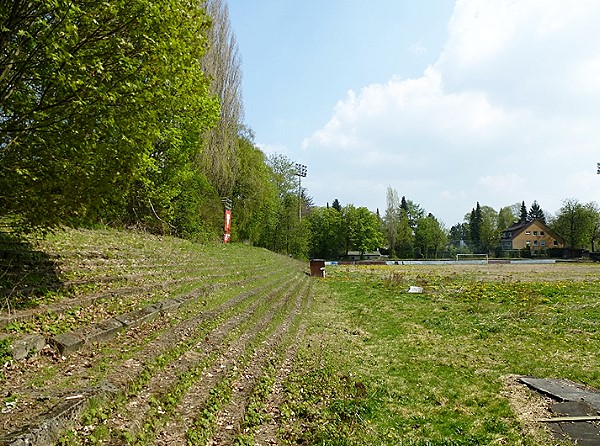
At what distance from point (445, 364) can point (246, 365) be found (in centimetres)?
404

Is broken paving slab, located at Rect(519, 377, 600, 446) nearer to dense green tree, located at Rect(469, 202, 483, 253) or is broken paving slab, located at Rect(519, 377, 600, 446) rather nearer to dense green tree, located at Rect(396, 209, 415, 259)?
dense green tree, located at Rect(396, 209, 415, 259)

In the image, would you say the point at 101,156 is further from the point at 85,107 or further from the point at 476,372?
the point at 476,372

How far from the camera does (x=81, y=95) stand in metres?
5.81

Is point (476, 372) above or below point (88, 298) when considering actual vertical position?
below

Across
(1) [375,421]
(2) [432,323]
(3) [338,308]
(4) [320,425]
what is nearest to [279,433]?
(4) [320,425]

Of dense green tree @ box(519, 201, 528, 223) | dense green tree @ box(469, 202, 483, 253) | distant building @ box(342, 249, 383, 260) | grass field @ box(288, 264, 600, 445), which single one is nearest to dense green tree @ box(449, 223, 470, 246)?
dense green tree @ box(469, 202, 483, 253)

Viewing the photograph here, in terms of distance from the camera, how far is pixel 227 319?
30.7ft

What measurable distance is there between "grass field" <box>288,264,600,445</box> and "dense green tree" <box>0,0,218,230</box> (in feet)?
16.8

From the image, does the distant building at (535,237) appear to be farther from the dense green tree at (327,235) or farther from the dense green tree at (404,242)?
the dense green tree at (327,235)

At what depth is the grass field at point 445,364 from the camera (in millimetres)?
4996

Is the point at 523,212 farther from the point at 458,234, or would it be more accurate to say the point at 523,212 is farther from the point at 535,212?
the point at 458,234

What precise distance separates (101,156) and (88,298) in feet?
8.96

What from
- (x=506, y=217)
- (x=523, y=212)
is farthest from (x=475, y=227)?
(x=523, y=212)

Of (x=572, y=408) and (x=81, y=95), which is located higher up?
(x=81, y=95)
